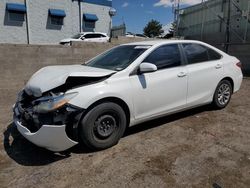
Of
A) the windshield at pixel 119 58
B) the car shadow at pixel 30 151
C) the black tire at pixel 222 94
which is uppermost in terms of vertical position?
the windshield at pixel 119 58

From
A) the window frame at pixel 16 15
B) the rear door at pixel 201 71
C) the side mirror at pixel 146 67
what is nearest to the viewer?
the side mirror at pixel 146 67

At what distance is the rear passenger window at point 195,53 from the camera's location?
4.65 meters

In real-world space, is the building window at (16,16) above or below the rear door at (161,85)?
above

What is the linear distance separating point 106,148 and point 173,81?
1621 mm

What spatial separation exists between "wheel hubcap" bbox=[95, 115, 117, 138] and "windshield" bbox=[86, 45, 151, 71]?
31.8 inches

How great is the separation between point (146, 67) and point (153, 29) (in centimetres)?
5352

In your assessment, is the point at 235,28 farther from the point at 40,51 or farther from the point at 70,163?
the point at 70,163

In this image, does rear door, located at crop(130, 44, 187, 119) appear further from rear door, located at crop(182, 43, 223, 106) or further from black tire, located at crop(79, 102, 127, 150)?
black tire, located at crop(79, 102, 127, 150)

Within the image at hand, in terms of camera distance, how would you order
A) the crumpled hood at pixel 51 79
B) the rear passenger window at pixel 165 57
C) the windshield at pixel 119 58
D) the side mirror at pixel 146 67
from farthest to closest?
1. the rear passenger window at pixel 165 57
2. the windshield at pixel 119 58
3. the side mirror at pixel 146 67
4. the crumpled hood at pixel 51 79

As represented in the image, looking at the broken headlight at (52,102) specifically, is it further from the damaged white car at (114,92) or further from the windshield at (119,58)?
the windshield at (119,58)

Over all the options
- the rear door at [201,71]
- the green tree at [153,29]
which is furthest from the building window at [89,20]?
the green tree at [153,29]

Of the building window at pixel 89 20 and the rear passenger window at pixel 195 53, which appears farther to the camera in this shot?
the building window at pixel 89 20

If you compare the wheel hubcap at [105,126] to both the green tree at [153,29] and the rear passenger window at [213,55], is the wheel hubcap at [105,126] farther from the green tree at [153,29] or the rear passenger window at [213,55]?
the green tree at [153,29]

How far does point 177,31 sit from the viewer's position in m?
20.7
